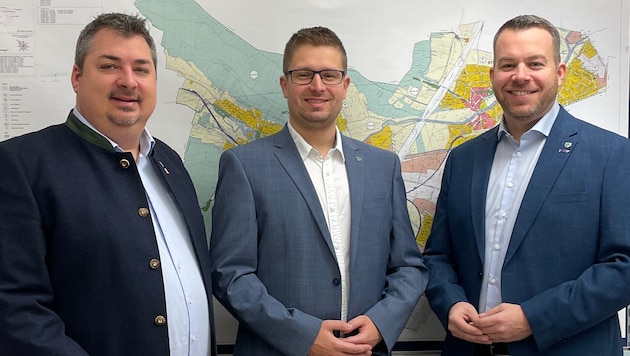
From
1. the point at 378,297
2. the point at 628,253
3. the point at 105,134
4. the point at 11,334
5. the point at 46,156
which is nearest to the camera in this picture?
the point at 11,334

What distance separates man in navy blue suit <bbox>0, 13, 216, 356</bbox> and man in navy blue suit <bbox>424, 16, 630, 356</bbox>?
2.99 ft

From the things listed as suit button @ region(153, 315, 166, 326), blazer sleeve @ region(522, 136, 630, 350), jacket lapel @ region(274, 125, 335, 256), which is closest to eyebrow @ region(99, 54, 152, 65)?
jacket lapel @ region(274, 125, 335, 256)

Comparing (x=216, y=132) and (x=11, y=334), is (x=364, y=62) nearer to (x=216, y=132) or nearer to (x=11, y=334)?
(x=216, y=132)

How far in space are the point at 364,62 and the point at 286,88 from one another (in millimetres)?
462

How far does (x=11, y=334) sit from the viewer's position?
1396mm

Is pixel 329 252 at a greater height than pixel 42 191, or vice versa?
pixel 42 191

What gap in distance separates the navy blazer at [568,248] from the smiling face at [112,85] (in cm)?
118

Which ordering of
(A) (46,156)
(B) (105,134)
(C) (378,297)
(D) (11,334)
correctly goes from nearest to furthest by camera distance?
1. (D) (11,334)
2. (A) (46,156)
3. (B) (105,134)
4. (C) (378,297)

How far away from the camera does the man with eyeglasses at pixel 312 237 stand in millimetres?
1848

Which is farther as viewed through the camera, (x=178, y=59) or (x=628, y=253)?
(x=178, y=59)

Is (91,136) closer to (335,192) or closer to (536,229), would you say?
(335,192)

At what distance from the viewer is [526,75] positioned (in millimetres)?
1977

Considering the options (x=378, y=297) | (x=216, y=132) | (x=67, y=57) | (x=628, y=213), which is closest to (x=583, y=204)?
(x=628, y=213)

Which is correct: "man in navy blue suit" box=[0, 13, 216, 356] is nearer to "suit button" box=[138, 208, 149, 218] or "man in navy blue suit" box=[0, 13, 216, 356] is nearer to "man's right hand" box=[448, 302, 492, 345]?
"suit button" box=[138, 208, 149, 218]
